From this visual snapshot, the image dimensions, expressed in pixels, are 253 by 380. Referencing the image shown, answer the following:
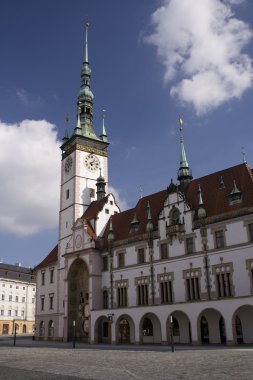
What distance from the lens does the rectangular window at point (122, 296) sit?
157 feet

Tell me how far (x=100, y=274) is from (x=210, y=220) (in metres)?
18.1

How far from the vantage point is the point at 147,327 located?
45.5m

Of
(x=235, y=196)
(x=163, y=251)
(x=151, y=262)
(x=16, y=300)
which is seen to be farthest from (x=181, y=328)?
(x=16, y=300)

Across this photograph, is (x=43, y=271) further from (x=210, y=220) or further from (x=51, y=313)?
(x=210, y=220)

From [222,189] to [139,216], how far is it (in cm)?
1309

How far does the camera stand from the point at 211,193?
4388 centimetres

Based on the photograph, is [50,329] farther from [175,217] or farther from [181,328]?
[175,217]

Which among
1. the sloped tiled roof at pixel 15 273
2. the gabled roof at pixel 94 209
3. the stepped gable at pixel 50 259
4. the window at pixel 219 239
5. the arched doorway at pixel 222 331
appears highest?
the gabled roof at pixel 94 209

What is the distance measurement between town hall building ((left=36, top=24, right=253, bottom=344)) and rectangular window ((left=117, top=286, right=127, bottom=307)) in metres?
0.19

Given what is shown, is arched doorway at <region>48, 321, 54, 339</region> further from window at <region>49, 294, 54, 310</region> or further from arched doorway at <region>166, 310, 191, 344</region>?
arched doorway at <region>166, 310, 191, 344</region>

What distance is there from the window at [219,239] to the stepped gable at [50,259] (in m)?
30.5

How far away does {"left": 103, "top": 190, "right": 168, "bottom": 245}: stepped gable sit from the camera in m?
49.3

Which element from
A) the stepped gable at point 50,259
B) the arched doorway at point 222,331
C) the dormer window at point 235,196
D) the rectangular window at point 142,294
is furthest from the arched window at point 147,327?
the stepped gable at point 50,259

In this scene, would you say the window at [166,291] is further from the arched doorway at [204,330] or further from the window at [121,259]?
the window at [121,259]
